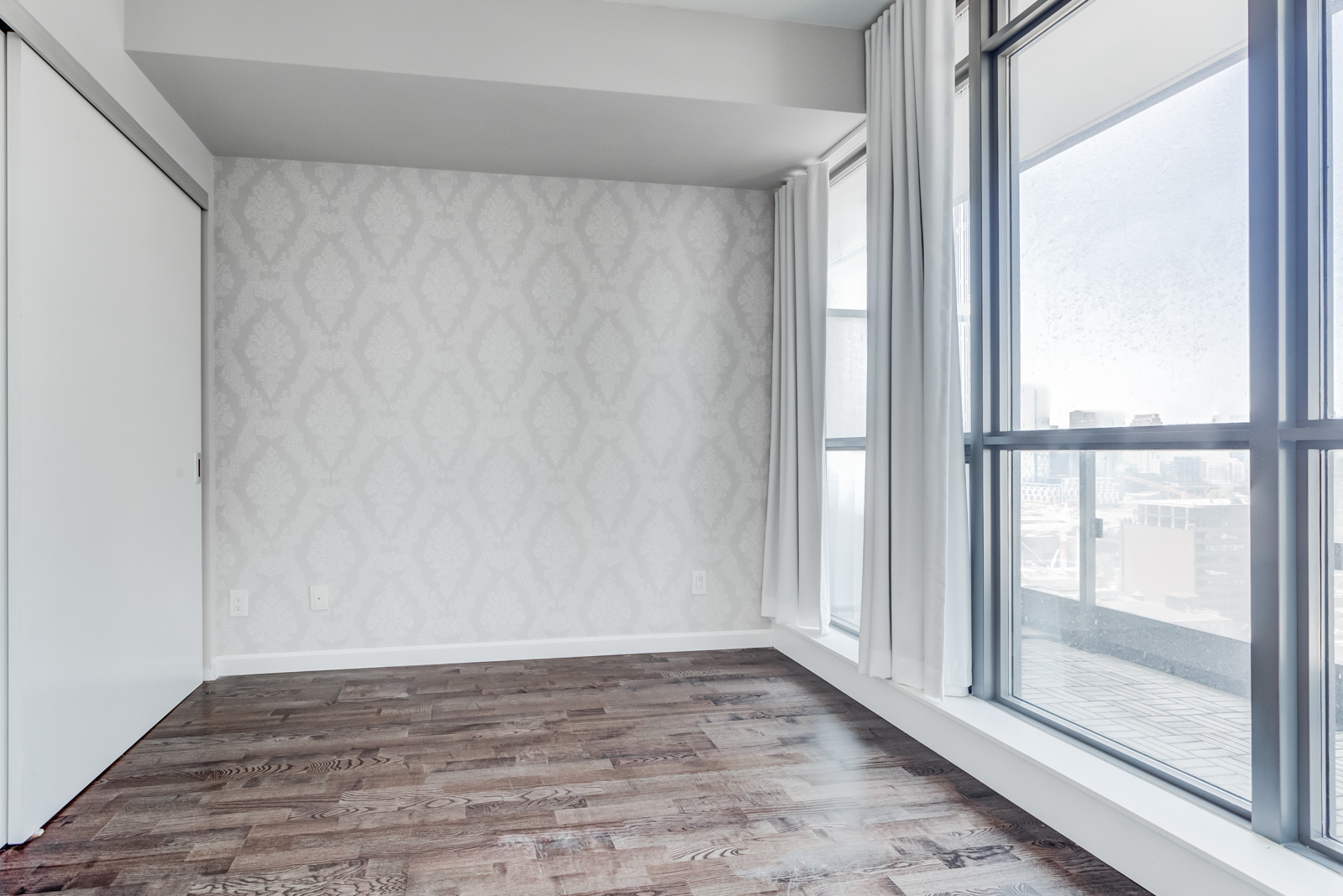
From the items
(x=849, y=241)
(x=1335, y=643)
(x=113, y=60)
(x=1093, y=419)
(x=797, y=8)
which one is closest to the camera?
(x=1335, y=643)

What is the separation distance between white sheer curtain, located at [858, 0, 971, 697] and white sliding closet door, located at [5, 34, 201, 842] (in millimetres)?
2392

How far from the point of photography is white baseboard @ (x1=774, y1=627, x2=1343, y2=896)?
1.53m

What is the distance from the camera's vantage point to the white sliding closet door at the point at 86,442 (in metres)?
1.97

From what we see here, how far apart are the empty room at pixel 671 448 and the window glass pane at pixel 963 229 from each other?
0.06 feet

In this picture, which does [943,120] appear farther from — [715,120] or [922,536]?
[922,536]

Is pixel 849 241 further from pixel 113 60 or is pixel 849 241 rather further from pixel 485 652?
pixel 113 60

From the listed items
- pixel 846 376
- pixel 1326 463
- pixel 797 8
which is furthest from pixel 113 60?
pixel 1326 463

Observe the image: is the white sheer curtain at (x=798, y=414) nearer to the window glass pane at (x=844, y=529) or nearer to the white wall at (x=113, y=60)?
the window glass pane at (x=844, y=529)

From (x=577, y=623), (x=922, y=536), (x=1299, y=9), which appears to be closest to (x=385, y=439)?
(x=577, y=623)

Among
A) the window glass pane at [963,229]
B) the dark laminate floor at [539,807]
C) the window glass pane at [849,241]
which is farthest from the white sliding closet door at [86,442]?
the window glass pane at [849,241]

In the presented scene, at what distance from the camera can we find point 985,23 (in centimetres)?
249

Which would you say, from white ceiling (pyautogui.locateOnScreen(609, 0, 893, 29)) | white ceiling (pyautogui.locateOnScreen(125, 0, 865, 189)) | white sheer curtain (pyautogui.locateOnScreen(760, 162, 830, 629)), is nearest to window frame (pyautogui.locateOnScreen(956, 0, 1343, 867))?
white ceiling (pyautogui.locateOnScreen(609, 0, 893, 29))

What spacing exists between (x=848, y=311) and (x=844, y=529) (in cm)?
96

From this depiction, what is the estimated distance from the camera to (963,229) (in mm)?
2594
